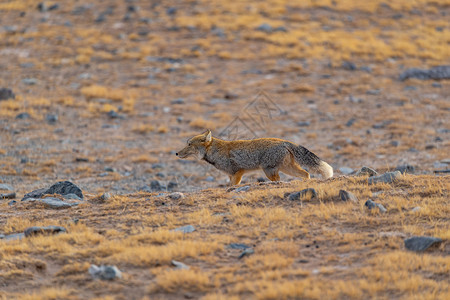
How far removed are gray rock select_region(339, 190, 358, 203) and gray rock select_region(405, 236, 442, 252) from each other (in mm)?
1720

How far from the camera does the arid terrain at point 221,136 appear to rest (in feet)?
21.2

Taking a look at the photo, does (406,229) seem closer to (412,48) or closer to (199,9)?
(412,48)

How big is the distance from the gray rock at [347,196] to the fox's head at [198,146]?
384 cm

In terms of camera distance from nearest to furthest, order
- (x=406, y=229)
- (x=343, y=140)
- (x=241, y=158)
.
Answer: (x=406, y=229) → (x=241, y=158) → (x=343, y=140)

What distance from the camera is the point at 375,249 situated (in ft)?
22.5

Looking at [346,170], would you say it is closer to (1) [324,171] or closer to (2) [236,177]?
(1) [324,171]

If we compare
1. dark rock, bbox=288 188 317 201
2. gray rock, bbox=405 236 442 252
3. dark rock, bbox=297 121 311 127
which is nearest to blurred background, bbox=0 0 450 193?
dark rock, bbox=297 121 311 127

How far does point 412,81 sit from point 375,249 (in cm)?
1866

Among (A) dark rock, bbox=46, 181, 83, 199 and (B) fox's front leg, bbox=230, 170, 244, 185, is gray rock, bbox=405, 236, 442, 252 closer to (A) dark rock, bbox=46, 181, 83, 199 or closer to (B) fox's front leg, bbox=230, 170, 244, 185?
(B) fox's front leg, bbox=230, 170, 244, 185

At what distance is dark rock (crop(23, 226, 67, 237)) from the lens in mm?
7820

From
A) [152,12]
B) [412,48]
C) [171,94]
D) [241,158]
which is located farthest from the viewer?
[152,12]

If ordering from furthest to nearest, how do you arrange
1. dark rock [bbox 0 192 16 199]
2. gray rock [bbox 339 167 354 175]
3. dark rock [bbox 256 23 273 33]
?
dark rock [bbox 256 23 273 33] → gray rock [bbox 339 167 354 175] → dark rock [bbox 0 192 16 199]

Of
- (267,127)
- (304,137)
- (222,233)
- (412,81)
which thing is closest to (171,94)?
(267,127)

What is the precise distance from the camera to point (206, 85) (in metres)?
23.8
